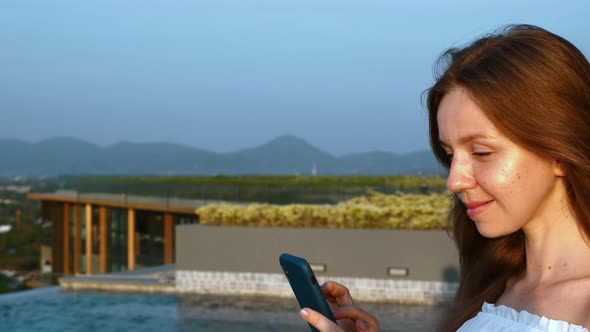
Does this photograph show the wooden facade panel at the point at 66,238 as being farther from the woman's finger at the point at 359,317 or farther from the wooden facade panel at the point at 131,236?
the woman's finger at the point at 359,317

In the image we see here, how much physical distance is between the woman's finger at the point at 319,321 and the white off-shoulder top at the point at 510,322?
0.27 m

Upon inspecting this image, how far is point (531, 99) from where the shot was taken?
4.25ft

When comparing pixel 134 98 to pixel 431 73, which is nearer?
pixel 431 73

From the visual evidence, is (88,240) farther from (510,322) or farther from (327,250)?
(510,322)

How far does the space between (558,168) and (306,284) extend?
508 mm

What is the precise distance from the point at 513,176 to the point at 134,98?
3666 cm

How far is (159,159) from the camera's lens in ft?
189

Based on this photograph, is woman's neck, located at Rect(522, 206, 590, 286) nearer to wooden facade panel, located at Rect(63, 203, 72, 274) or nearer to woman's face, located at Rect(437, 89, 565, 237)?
woman's face, located at Rect(437, 89, 565, 237)

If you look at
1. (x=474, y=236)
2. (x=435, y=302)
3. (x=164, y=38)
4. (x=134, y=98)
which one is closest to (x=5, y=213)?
(x=164, y=38)

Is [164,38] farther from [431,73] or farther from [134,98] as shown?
[431,73]

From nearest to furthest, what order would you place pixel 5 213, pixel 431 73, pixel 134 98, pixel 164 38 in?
pixel 431 73 < pixel 5 213 < pixel 164 38 < pixel 134 98

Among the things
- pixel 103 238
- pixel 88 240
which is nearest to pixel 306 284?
pixel 103 238

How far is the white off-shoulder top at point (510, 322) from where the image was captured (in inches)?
50.3

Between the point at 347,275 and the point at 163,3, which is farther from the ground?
the point at 163,3
